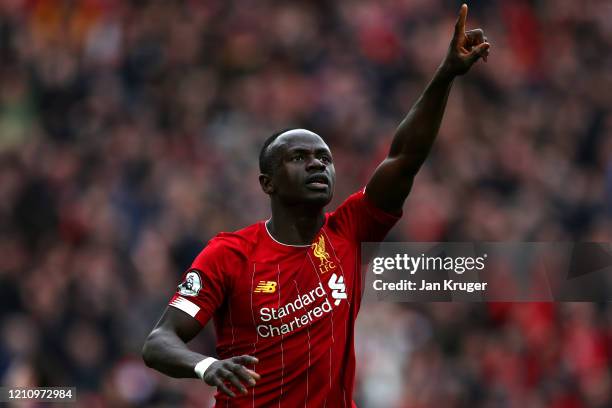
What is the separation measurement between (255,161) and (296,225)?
7455 millimetres

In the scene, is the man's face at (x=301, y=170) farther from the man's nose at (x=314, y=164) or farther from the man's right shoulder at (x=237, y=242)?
the man's right shoulder at (x=237, y=242)

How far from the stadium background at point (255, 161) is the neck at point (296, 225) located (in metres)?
3.53

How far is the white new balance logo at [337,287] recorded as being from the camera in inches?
231

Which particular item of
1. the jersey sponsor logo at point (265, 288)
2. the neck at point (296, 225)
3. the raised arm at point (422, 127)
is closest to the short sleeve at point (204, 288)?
the jersey sponsor logo at point (265, 288)

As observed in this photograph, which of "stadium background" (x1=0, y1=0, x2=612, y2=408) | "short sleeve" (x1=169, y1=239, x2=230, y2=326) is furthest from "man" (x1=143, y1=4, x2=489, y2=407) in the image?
"stadium background" (x1=0, y1=0, x2=612, y2=408)

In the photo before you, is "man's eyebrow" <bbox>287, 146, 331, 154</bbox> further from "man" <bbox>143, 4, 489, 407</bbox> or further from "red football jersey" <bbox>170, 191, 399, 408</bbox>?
"red football jersey" <bbox>170, 191, 399, 408</bbox>

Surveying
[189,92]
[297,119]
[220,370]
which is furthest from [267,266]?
[189,92]

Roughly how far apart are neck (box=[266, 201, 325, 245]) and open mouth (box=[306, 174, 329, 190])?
16 cm

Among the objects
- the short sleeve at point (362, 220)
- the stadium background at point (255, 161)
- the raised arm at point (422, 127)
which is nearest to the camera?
the raised arm at point (422, 127)

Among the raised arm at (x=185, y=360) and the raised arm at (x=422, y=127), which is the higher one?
the raised arm at (x=422, y=127)

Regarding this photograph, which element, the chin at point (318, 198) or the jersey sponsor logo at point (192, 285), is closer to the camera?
the jersey sponsor logo at point (192, 285)

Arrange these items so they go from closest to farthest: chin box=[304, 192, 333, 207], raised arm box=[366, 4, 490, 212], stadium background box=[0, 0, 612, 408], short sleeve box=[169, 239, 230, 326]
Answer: raised arm box=[366, 4, 490, 212] < short sleeve box=[169, 239, 230, 326] < chin box=[304, 192, 333, 207] < stadium background box=[0, 0, 612, 408]

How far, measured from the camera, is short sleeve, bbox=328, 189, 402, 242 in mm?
5984

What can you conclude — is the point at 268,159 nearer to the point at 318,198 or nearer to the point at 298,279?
the point at 318,198
